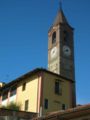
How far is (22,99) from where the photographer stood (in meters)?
36.7

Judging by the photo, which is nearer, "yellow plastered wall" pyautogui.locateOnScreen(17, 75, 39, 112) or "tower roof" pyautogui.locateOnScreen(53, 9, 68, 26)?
"yellow plastered wall" pyautogui.locateOnScreen(17, 75, 39, 112)

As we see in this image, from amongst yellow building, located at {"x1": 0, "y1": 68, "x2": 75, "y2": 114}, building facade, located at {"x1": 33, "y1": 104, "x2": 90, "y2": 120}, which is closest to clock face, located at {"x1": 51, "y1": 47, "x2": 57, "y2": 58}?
yellow building, located at {"x1": 0, "y1": 68, "x2": 75, "y2": 114}

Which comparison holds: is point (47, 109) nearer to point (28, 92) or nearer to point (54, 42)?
point (28, 92)

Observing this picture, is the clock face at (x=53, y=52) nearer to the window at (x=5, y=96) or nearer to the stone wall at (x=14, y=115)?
the window at (x=5, y=96)

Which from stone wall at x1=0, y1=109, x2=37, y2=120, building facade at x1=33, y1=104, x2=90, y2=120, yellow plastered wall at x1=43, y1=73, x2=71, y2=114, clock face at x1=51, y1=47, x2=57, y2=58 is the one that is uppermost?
clock face at x1=51, y1=47, x2=57, y2=58

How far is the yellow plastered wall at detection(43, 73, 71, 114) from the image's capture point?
35.1 metres

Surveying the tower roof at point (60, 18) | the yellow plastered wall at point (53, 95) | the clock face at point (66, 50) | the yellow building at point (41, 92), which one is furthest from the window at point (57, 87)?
the tower roof at point (60, 18)

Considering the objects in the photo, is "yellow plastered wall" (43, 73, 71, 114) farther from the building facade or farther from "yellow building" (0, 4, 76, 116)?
the building facade

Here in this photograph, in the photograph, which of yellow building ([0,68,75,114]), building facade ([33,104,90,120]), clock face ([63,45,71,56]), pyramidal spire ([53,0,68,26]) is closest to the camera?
building facade ([33,104,90,120])

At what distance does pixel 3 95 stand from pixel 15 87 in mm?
3137

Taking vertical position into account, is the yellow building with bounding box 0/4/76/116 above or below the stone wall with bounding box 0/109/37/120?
above

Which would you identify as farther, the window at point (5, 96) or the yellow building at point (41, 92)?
the window at point (5, 96)

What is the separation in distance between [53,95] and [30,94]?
8.52ft

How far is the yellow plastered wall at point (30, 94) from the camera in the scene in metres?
34.7
